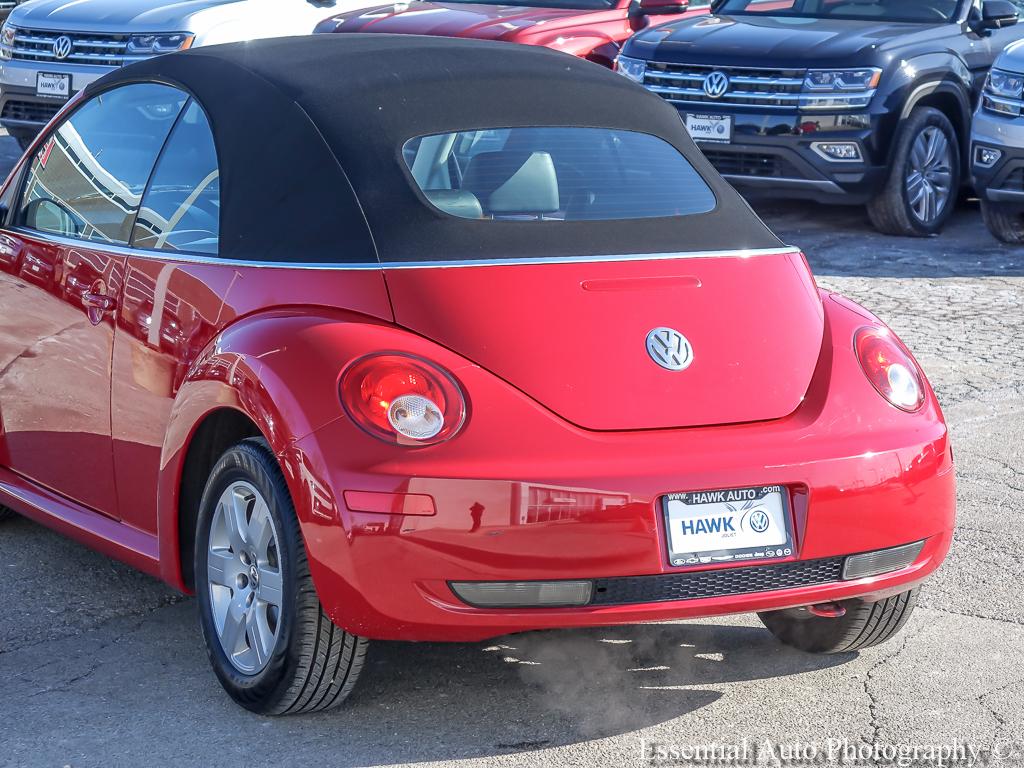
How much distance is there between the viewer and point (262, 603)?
3.83 m

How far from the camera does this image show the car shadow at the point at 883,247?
9930 millimetres

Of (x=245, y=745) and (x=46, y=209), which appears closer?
(x=245, y=745)

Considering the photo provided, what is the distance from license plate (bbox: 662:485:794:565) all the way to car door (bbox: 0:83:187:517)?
68.3 inches

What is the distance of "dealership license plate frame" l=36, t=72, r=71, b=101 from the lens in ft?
39.2

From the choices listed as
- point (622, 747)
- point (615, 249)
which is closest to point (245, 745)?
point (622, 747)

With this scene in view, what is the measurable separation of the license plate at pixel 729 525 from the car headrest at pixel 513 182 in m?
1.00

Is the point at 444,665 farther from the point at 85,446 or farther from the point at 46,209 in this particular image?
the point at 46,209

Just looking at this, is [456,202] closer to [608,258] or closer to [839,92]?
[608,258]

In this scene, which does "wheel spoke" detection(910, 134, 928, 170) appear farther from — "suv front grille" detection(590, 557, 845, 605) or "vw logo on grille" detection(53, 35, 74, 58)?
"suv front grille" detection(590, 557, 845, 605)

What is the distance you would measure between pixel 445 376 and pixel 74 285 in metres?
1.49

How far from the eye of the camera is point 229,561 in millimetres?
3943

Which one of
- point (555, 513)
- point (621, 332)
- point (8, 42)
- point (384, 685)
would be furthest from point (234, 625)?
point (8, 42)

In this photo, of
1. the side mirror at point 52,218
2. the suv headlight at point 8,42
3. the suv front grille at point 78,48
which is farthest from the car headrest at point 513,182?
the suv headlight at point 8,42

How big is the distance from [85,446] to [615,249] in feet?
5.47
